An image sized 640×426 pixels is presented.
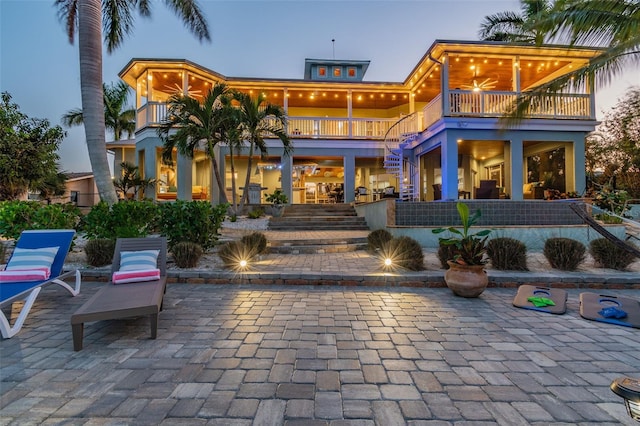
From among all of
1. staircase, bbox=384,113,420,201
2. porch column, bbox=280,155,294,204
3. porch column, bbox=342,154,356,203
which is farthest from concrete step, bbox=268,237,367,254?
porch column, bbox=280,155,294,204

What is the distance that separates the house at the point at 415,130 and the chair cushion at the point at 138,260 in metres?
9.10

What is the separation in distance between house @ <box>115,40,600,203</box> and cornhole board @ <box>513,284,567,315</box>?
7.05 meters

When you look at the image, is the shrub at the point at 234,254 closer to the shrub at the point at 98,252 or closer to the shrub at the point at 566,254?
the shrub at the point at 98,252

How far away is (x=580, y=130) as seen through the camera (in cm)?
1123

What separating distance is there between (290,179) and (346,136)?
3.39 meters

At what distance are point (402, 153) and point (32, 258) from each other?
12135 mm

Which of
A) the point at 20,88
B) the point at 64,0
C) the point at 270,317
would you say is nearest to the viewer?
the point at 270,317

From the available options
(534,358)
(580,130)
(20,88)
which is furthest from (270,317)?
(20,88)

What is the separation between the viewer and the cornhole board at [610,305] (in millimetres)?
3223

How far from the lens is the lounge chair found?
305 cm

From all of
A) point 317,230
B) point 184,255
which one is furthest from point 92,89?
point 317,230

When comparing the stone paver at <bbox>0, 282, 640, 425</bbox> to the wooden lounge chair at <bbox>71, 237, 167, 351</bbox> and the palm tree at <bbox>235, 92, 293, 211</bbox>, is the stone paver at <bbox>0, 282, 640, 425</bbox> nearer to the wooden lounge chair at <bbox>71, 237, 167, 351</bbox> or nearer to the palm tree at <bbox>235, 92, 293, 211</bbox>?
the wooden lounge chair at <bbox>71, 237, 167, 351</bbox>

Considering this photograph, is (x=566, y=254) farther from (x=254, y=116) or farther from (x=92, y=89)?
(x=92, y=89)

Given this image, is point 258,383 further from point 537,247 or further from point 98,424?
point 537,247
